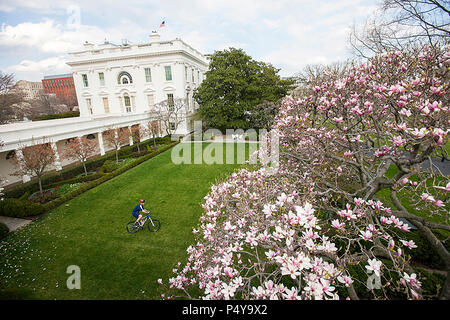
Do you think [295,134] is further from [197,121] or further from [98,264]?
[197,121]

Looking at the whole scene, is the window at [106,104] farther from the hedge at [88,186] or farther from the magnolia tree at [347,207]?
the magnolia tree at [347,207]

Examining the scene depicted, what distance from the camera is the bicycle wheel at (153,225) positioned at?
8680 mm

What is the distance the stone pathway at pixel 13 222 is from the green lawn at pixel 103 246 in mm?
613

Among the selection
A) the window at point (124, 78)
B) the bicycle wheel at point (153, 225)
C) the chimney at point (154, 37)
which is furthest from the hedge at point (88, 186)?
the chimney at point (154, 37)

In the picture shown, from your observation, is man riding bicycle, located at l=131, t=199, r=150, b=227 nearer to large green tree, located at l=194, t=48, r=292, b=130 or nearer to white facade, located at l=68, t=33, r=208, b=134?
large green tree, located at l=194, t=48, r=292, b=130

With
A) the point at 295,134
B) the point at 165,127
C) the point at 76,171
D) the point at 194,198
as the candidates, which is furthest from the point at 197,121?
the point at 295,134

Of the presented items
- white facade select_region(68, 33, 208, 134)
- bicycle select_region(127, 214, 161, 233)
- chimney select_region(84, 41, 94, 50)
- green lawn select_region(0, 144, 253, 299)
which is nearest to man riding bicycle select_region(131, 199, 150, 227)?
bicycle select_region(127, 214, 161, 233)

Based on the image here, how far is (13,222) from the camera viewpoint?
10.0 meters

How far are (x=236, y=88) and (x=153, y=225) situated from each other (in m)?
20.2

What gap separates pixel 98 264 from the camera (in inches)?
Answer: 276


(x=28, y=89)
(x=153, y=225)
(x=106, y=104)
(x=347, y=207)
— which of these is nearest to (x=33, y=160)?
(x=153, y=225)

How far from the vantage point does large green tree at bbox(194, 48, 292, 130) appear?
24.9m

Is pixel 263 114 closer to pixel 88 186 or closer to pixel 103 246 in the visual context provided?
pixel 88 186

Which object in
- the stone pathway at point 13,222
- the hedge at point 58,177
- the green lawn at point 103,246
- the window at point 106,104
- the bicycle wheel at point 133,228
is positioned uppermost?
the window at point 106,104
